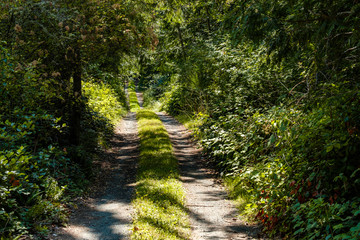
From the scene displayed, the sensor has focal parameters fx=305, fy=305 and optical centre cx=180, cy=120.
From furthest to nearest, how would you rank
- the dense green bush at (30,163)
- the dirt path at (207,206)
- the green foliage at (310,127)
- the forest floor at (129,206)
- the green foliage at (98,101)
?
1. the green foliage at (98,101)
2. the dirt path at (207,206)
3. the forest floor at (129,206)
4. the dense green bush at (30,163)
5. the green foliage at (310,127)

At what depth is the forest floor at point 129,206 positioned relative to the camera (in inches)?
215

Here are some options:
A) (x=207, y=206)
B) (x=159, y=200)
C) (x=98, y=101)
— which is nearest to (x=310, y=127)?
(x=207, y=206)

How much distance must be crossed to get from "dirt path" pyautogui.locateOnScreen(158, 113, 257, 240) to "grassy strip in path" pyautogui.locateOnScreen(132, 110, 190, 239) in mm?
252

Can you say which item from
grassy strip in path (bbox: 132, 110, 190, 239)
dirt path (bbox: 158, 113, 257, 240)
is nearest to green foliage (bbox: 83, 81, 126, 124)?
grassy strip in path (bbox: 132, 110, 190, 239)

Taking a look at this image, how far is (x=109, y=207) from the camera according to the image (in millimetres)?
6742

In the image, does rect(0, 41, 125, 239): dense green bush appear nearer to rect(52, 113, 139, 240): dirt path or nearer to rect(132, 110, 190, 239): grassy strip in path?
rect(52, 113, 139, 240): dirt path

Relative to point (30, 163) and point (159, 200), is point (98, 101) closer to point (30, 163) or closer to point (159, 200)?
point (30, 163)

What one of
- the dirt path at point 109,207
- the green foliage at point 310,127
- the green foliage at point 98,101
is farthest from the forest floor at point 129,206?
the green foliage at point 98,101

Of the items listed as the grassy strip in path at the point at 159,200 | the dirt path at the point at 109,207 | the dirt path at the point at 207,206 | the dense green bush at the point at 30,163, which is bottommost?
the dirt path at the point at 207,206

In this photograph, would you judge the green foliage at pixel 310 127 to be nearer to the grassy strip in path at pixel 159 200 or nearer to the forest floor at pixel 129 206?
the forest floor at pixel 129 206

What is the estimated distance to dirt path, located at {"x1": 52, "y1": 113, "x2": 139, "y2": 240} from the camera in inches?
210

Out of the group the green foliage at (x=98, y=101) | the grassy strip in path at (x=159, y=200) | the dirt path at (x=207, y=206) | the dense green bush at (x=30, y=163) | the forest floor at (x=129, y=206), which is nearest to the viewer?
the dense green bush at (x=30, y=163)

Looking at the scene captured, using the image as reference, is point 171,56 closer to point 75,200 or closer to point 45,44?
point 45,44

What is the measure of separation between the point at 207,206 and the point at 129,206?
1752 millimetres
